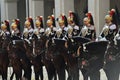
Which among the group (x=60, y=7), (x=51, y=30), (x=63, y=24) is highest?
(x=60, y=7)

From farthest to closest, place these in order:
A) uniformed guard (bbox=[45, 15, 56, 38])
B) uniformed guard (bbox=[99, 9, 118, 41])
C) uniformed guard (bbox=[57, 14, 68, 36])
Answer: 1. uniformed guard (bbox=[45, 15, 56, 38])
2. uniformed guard (bbox=[57, 14, 68, 36])
3. uniformed guard (bbox=[99, 9, 118, 41])

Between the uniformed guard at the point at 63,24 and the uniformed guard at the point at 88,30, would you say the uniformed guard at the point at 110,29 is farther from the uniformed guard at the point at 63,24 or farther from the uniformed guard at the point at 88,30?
the uniformed guard at the point at 63,24

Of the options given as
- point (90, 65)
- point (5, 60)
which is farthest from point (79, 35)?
point (5, 60)

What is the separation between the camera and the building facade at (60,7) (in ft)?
69.5

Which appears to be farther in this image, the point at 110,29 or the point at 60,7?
the point at 60,7

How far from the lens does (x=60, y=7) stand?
→ 2442 centimetres

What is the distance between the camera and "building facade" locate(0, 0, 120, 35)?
2119 centimetres

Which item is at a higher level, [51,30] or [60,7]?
[60,7]

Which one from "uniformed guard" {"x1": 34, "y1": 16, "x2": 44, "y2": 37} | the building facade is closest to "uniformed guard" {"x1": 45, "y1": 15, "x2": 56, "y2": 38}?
"uniformed guard" {"x1": 34, "y1": 16, "x2": 44, "y2": 37}

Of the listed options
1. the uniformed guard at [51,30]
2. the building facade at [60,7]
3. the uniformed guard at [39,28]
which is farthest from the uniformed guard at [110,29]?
the building facade at [60,7]

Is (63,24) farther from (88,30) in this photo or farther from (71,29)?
(88,30)

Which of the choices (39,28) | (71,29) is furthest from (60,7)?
(71,29)

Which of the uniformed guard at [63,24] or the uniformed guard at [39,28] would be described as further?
the uniformed guard at [39,28]

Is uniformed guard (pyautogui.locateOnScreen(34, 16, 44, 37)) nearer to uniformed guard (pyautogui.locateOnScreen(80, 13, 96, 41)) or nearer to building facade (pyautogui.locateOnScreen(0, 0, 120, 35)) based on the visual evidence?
uniformed guard (pyautogui.locateOnScreen(80, 13, 96, 41))
